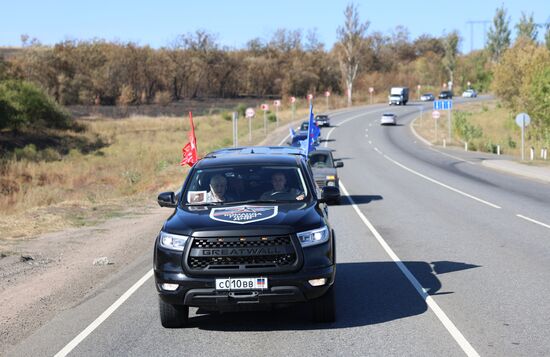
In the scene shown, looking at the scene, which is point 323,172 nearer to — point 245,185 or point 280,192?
point 245,185

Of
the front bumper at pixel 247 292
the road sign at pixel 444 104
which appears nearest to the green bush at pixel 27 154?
the road sign at pixel 444 104

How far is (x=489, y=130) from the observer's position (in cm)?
7762

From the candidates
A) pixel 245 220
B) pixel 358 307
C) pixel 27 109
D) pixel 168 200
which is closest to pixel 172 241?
pixel 245 220

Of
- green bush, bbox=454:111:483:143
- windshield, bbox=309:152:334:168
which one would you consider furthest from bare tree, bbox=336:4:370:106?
windshield, bbox=309:152:334:168

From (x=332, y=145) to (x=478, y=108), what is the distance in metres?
44.6

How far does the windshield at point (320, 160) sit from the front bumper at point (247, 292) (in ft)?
52.6

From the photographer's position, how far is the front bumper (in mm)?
7303

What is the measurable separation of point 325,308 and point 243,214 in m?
1.29

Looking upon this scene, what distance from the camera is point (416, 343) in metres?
7.12

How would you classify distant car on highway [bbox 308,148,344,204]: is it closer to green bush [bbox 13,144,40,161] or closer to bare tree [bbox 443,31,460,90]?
green bush [bbox 13,144,40,161]

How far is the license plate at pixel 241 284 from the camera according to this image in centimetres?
730

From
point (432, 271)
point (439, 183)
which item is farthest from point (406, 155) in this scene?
point (432, 271)

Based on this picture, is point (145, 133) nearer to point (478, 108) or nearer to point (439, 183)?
point (439, 183)

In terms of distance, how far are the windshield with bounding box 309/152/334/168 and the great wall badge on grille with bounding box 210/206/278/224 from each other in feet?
50.4
